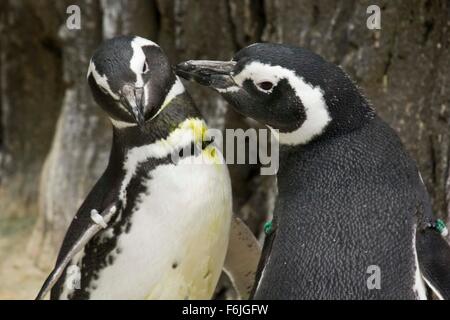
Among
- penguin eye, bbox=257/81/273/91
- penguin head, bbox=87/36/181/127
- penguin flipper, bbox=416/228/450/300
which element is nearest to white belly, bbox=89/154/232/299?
penguin head, bbox=87/36/181/127

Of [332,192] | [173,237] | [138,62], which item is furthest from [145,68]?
[332,192]

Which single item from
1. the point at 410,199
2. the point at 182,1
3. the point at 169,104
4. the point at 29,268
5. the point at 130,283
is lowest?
the point at 29,268

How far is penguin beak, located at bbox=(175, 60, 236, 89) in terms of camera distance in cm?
251

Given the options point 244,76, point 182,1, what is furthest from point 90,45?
point 244,76

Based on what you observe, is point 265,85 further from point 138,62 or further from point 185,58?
point 185,58

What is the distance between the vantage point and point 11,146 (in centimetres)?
534

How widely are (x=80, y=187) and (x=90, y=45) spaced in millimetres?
637

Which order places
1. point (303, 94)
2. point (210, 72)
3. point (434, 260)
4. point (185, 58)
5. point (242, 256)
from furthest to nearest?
point (185, 58) → point (242, 256) → point (210, 72) → point (303, 94) → point (434, 260)

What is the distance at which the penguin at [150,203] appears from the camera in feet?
8.96

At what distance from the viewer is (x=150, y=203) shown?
2.74m

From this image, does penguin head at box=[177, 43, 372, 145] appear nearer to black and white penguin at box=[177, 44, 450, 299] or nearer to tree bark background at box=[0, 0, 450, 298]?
black and white penguin at box=[177, 44, 450, 299]

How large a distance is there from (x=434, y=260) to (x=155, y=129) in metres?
0.91

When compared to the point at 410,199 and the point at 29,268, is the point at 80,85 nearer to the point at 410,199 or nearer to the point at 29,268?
the point at 29,268

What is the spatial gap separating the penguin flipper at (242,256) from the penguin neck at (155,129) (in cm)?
43
